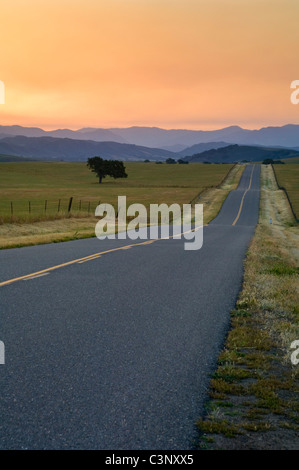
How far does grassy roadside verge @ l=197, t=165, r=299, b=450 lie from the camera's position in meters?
4.06

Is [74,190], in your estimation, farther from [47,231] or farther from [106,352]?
[106,352]

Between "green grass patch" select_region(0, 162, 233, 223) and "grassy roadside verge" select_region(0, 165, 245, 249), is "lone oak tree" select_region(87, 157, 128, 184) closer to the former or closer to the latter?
"green grass patch" select_region(0, 162, 233, 223)

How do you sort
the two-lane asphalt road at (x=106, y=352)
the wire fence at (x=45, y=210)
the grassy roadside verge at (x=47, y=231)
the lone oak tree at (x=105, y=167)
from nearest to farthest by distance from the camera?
the two-lane asphalt road at (x=106, y=352) < the grassy roadside verge at (x=47, y=231) < the wire fence at (x=45, y=210) < the lone oak tree at (x=105, y=167)

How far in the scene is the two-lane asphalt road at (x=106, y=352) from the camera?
155 inches

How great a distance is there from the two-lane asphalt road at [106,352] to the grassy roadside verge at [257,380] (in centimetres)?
20

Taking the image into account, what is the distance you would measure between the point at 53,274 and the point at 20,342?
15.2 feet

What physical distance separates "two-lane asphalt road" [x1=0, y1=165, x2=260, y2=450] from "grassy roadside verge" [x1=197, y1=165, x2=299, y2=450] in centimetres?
20

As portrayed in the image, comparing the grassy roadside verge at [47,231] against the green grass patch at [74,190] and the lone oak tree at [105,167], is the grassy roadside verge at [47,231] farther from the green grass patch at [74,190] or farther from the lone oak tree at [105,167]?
the lone oak tree at [105,167]

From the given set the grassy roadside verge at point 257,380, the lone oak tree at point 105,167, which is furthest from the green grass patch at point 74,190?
the grassy roadside verge at point 257,380

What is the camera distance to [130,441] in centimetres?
378

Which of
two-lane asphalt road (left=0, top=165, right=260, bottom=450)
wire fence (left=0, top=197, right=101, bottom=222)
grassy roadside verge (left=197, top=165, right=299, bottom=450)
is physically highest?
two-lane asphalt road (left=0, top=165, right=260, bottom=450)

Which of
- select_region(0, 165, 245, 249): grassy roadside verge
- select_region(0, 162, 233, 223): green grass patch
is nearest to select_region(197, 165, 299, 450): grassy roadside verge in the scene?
select_region(0, 165, 245, 249): grassy roadside verge

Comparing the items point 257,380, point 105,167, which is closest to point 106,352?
point 257,380
